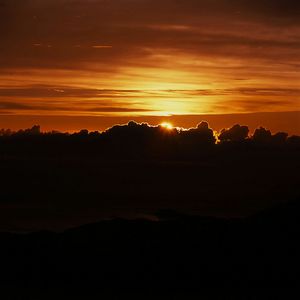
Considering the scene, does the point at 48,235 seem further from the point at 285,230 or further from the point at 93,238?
the point at 285,230

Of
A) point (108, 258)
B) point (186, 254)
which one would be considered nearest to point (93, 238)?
point (108, 258)

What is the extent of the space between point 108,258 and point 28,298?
1932 cm

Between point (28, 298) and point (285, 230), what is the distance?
36198 mm

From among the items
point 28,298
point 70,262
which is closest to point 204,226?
point 70,262

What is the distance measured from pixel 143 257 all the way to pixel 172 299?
1600 centimetres

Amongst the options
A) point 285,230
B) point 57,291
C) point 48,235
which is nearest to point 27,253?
point 48,235

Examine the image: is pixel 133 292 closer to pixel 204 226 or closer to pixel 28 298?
pixel 28 298

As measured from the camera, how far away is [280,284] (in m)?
96.1

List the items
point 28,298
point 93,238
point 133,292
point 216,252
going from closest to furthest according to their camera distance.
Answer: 1. point 28,298
2. point 133,292
3. point 216,252
4. point 93,238

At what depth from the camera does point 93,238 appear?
110875mm

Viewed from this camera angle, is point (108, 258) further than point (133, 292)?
Yes

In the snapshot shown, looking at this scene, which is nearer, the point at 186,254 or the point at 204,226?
the point at 186,254

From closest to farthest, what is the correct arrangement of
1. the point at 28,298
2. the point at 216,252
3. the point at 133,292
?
1. the point at 28,298
2. the point at 133,292
3. the point at 216,252

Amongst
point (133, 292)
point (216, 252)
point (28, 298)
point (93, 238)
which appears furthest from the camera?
point (93, 238)
